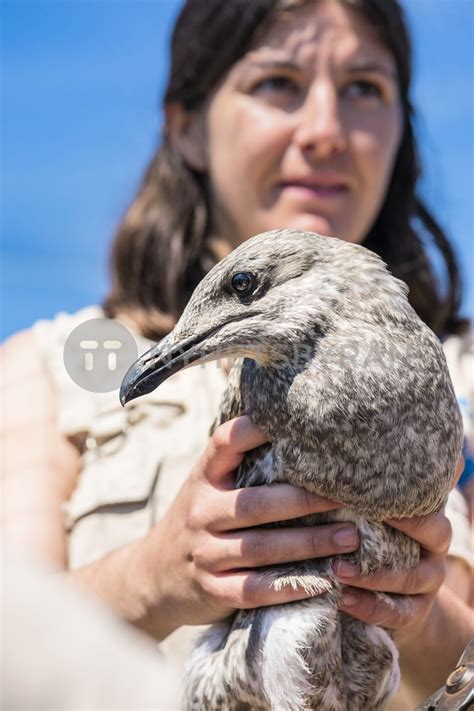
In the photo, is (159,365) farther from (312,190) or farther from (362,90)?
(362,90)

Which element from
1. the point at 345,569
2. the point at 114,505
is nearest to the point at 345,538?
the point at 345,569

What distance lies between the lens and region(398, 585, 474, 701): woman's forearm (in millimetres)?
2447

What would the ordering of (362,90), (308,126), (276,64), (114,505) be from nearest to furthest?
(114,505) < (308,126) < (276,64) < (362,90)

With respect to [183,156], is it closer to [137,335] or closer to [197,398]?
[137,335]

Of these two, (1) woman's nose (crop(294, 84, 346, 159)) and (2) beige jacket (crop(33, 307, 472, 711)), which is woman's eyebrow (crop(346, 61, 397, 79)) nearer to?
(1) woman's nose (crop(294, 84, 346, 159))

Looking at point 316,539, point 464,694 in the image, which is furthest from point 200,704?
point 464,694

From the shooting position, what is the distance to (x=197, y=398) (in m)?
3.33

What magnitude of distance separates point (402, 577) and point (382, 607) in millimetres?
81

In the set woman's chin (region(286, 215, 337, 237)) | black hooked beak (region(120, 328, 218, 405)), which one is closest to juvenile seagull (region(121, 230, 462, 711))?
black hooked beak (region(120, 328, 218, 405))

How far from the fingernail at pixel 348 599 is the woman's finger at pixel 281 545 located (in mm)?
115

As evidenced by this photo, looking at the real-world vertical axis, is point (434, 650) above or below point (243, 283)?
below

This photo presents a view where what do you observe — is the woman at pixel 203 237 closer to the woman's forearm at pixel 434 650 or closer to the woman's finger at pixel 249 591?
the woman's forearm at pixel 434 650

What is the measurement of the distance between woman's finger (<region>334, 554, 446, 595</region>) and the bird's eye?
62cm

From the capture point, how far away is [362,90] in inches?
138
